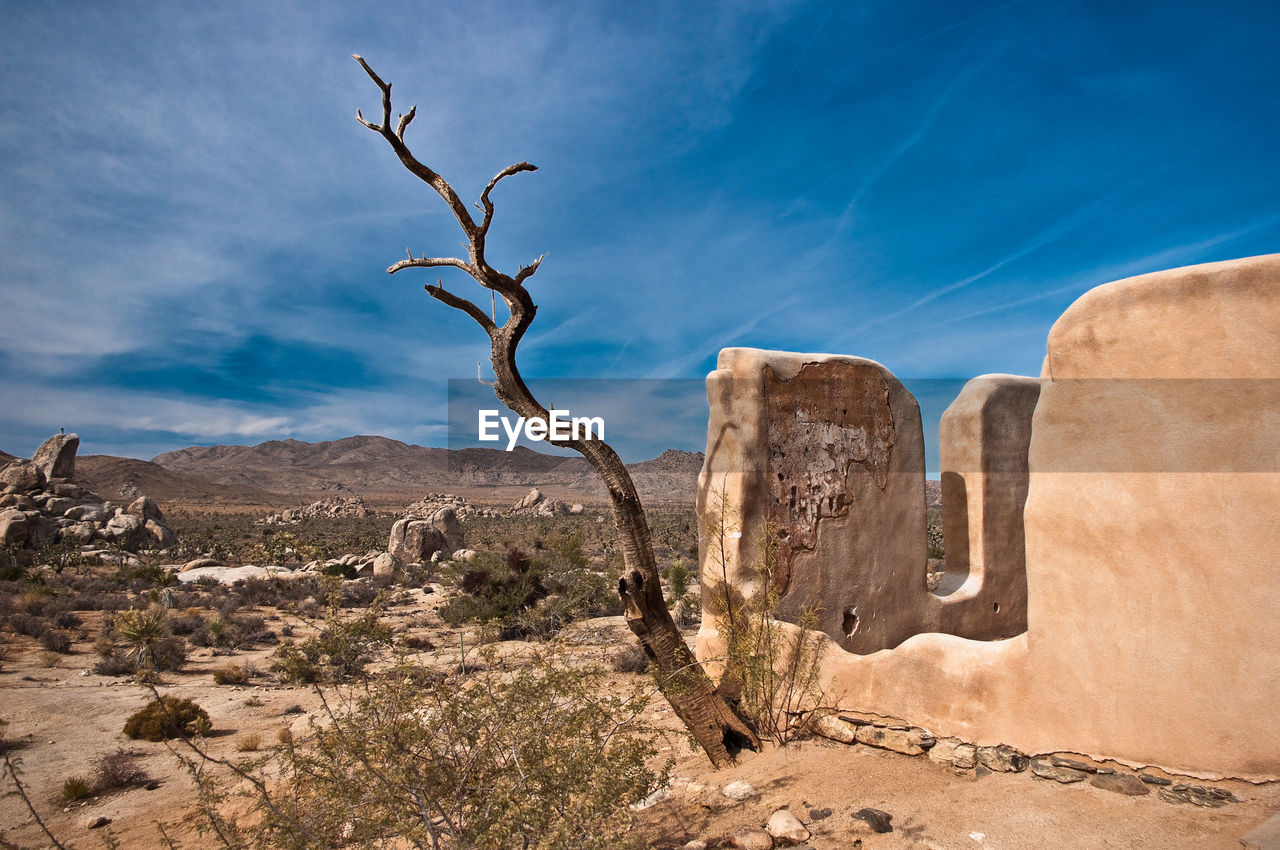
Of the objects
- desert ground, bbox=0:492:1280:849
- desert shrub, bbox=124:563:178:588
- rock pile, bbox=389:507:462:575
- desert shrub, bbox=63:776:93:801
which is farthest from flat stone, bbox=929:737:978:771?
rock pile, bbox=389:507:462:575

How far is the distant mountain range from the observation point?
208 ft

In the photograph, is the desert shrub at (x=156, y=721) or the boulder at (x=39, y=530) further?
the boulder at (x=39, y=530)

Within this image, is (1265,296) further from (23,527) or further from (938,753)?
(23,527)

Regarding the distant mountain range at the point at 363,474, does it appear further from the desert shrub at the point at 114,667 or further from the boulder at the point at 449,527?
the desert shrub at the point at 114,667

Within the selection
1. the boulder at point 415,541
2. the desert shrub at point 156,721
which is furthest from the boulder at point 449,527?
the desert shrub at point 156,721

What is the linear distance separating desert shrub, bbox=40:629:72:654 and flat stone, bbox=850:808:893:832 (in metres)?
13.5

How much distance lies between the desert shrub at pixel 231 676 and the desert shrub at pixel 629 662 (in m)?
5.69

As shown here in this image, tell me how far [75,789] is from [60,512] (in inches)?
1084

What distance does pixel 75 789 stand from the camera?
6484 millimetres

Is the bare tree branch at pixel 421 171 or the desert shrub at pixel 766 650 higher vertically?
the bare tree branch at pixel 421 171

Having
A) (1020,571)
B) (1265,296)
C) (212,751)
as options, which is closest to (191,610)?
(212,751)

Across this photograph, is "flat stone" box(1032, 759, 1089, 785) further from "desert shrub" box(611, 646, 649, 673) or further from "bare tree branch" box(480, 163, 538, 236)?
"desert shrub" box(611, 646, 649, 673)

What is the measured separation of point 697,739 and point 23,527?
92.8 feet

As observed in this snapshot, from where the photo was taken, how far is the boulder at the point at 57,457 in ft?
104
